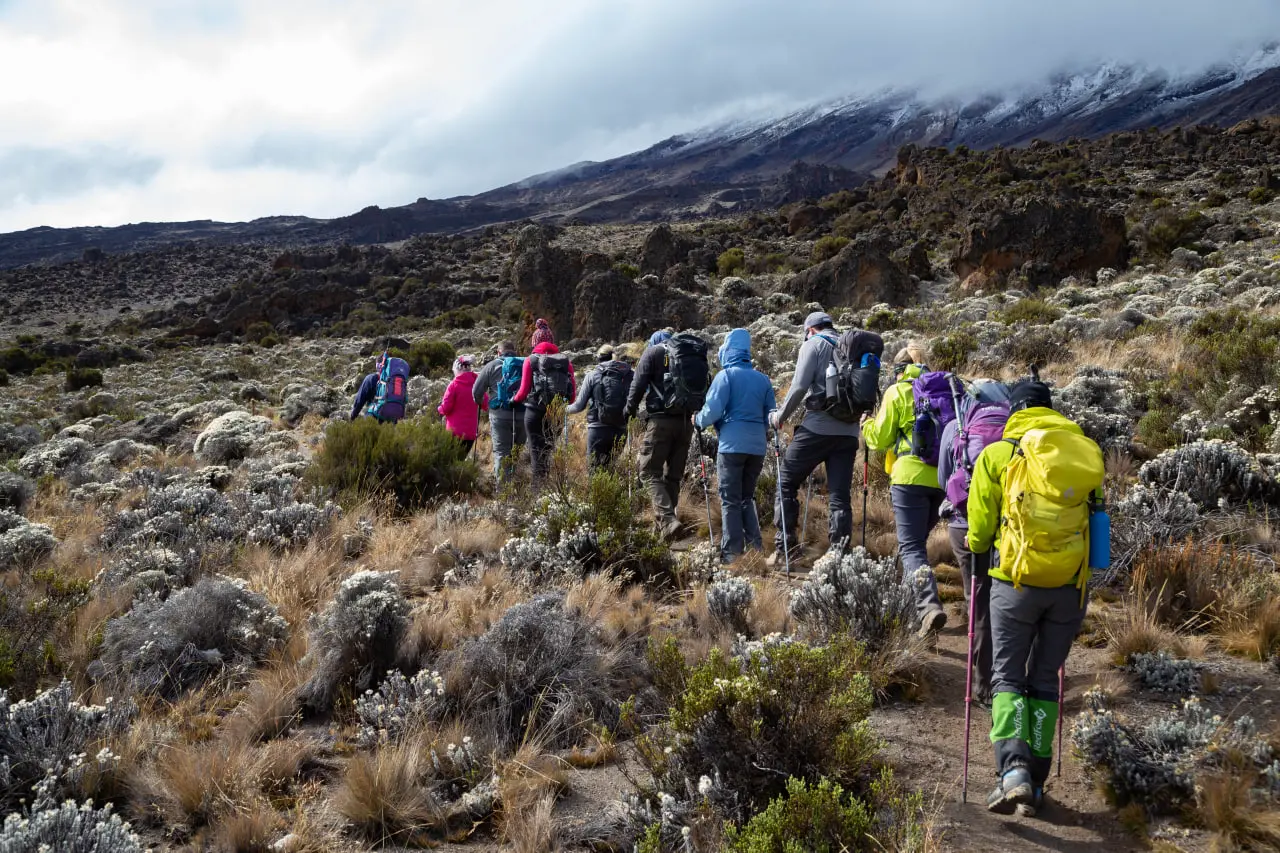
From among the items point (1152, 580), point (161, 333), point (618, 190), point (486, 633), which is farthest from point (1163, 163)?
point (618, 190)

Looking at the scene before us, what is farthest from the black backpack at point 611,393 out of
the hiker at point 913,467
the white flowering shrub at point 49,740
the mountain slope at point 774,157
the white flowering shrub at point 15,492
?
the mountain slope at point 774,157

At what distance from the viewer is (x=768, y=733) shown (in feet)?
8.16

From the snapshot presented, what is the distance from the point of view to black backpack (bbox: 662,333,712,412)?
220 inches

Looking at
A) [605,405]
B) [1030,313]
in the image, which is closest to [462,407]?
[605,405]

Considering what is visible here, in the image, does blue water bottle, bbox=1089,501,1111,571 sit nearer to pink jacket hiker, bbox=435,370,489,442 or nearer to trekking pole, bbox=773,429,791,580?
trekking pole, bbox=773,429,791,580

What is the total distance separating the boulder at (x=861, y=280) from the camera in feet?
65.5

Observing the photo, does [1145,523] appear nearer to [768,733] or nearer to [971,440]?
[971,440]

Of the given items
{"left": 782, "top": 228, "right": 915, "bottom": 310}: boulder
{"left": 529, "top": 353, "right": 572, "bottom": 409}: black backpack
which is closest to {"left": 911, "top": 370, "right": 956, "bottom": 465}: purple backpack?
{"left": 529, "top": 353, "right": 572, "bottom": 409}: black backpack

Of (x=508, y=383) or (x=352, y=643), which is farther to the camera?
(x=508, y=383)

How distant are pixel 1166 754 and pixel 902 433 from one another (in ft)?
6.30

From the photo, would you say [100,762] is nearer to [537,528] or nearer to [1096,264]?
[537,528]

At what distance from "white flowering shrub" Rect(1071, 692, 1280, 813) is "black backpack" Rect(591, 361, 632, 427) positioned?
4211 mm

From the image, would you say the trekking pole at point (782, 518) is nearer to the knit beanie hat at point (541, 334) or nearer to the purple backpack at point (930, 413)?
the purple backpack at point (930, 413)

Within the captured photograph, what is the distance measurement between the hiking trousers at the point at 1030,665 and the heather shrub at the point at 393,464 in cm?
505
